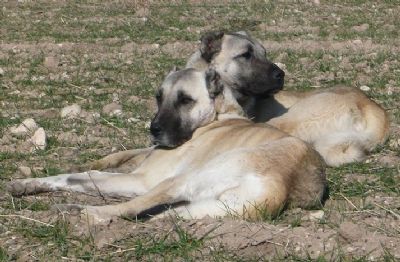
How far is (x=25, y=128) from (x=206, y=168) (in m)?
2.74

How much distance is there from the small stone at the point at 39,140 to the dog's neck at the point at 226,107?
161 cm

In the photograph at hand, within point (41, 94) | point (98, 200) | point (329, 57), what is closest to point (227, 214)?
point (98, 200)

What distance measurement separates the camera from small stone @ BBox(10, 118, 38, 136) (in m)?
7.50

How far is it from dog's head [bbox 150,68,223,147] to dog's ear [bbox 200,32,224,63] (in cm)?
110

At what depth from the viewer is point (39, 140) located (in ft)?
23.4

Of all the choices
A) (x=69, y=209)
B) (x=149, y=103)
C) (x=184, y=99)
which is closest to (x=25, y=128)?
(x=149, y=103)

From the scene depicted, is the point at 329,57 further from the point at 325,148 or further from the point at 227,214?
the point at 227,214

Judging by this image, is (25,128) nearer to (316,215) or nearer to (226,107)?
(226,107)

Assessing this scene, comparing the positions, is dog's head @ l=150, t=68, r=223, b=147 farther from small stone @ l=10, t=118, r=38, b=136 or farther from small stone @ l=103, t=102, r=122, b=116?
small stone @ l=103, t=102, r=122, b=116

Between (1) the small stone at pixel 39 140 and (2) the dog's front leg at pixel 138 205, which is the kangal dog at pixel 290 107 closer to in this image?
(1) the small stone at pixel 39 140

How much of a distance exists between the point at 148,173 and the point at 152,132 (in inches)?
19.9

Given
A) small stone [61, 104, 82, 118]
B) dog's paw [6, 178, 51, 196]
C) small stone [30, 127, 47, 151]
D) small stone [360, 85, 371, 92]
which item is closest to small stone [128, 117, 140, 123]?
small stone [61, 104, 82, 118]

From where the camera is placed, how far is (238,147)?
5.66m

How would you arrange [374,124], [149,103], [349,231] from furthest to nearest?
[149,103] < [374,124] < [349,231]
